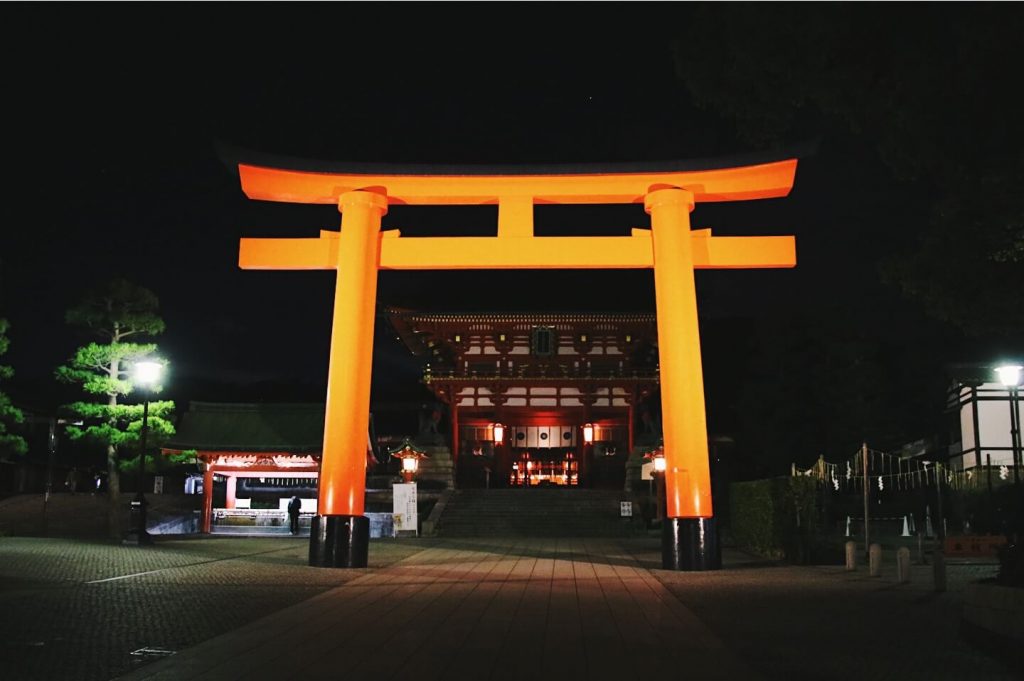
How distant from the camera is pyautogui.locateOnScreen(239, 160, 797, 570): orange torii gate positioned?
543 inches

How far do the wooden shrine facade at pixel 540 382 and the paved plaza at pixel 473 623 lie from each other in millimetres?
18912

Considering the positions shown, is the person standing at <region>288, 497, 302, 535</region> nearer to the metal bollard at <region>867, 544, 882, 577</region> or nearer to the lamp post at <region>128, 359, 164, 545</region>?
the lamp post at <region>128, 359, 164, 545</region>

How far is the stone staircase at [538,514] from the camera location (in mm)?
26375

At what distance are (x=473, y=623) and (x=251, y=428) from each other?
77.1 feet

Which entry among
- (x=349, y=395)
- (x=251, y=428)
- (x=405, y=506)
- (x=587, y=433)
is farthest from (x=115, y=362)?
(x=587, y=433)

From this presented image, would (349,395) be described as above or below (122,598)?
above

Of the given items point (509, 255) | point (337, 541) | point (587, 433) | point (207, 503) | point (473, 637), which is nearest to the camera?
point (473, 637)

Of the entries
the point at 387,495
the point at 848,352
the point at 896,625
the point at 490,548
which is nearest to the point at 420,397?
the point at 387,495

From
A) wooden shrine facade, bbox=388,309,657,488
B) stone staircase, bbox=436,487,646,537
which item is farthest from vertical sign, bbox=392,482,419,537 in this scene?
wooden shrine facade, bbox=388,309,657,488

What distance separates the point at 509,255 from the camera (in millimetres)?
14758

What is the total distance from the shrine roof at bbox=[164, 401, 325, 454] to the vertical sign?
5.22 m

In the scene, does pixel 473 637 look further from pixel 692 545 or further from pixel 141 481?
pixel 141 481

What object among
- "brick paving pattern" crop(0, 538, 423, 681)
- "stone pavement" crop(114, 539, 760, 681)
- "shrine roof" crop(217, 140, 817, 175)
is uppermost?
"shrine roof" crop(217, 140, 817, 175)

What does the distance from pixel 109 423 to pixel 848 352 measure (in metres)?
24.2
